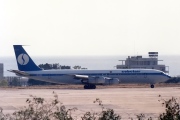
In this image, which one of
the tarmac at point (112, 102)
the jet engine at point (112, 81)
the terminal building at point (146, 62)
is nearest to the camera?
the tarmac at point (112, 102)

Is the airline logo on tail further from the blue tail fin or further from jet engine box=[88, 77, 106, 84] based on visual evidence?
jet engine box=[88, 77, 106, 84]

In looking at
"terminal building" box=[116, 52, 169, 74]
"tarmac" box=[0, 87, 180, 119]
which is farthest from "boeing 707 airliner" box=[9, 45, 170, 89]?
"terminal building" box=[116, 52, 169, 74]

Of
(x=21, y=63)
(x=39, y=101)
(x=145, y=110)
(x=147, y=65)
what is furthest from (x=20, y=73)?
(x=147, y=65)

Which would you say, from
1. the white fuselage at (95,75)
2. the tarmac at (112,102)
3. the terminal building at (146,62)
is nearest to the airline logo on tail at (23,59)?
the white fuselage at (95,75)

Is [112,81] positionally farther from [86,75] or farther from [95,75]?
[86,75]

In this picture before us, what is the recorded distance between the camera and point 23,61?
6788 centimetres

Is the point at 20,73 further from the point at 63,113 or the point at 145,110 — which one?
the point at 63,113

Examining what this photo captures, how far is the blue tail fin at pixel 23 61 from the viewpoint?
221 feet

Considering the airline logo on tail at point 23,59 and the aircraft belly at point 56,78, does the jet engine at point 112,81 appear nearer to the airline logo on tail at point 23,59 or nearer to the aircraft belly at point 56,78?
the aircraft belly at point 56,78

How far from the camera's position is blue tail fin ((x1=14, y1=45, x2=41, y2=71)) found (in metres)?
67.2

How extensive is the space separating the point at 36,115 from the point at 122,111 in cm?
2118

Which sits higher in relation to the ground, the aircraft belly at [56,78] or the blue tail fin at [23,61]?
the blue tail fin at [23,61]

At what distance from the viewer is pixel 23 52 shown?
69.2 meters

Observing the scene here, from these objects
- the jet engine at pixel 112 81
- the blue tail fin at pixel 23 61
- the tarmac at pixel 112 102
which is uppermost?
the blue tail fin at pixel 23 61
